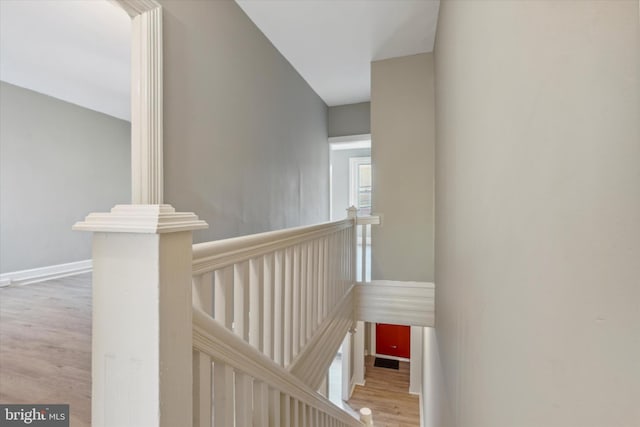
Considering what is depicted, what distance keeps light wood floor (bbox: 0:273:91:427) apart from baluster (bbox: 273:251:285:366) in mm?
790

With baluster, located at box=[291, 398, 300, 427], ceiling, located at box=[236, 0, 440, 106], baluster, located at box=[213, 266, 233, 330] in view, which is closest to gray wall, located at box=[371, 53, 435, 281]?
ceiling, located at box=[236, 0, 440, 106]

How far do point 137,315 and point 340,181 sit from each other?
6.10 metres

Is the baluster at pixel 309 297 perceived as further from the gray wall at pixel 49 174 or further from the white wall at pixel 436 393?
Result: the gray wall at pixel 49 174

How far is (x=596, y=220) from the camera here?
0.41 m

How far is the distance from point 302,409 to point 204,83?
2.01 metres

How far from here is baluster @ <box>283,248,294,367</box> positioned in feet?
4.97

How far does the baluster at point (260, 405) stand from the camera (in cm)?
103

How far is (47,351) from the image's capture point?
1785mm

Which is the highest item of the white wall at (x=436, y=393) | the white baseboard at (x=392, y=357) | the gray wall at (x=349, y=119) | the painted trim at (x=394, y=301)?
the gray wall at (x=349, y=119)

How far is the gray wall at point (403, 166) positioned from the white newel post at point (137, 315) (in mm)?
2955

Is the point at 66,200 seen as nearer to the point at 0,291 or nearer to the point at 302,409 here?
the point at 0,291

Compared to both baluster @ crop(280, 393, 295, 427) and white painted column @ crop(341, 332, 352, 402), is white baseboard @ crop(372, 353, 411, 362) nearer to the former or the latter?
white painted column @ crop(341, 332, 352, 402)

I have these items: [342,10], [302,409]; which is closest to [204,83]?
[342,10]

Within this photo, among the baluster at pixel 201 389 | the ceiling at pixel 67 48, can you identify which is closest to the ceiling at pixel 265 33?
the ceiling at pixel 67 48
